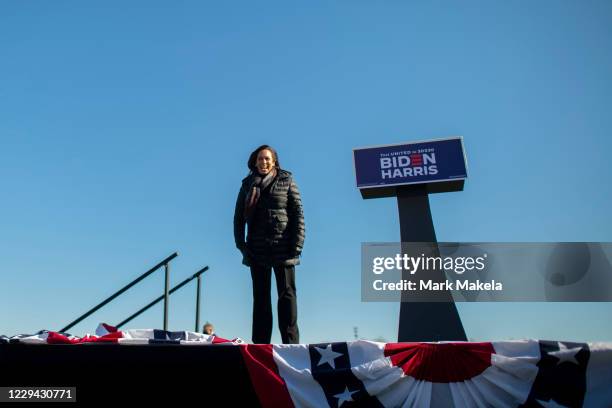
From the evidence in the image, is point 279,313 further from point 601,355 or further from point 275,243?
point 601,355

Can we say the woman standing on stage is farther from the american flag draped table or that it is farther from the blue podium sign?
the blue podium sign

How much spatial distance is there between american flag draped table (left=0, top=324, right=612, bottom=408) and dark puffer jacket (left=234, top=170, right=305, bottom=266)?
1.22m

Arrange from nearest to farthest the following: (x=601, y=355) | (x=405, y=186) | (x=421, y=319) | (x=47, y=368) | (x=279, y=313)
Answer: (x=601, y=355) → (x=47, y=368) → (x=279, y=313) → (x=421, y=319) → (x=405, y=186)

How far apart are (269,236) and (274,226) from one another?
0.32 ft

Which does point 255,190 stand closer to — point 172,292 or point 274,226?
point 274,226

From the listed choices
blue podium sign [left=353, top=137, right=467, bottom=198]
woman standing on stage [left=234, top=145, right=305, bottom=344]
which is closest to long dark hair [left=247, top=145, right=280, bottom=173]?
woman standing on stage [left=234, top=145, right=305, bottom=344]

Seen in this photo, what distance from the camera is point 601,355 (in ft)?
8.89

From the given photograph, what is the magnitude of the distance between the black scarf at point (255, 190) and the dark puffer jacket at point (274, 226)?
37mm

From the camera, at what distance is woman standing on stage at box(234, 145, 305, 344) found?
13.1 feet

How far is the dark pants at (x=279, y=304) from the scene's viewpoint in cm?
394

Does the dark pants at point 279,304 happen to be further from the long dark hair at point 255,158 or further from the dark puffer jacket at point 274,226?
the long dark hair at point 255,158

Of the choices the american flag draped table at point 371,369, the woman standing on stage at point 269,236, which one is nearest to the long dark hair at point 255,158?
the woman standing on stage at point 269,236

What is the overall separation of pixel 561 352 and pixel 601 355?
21 cm

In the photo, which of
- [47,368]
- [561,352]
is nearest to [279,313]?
[47,368]
